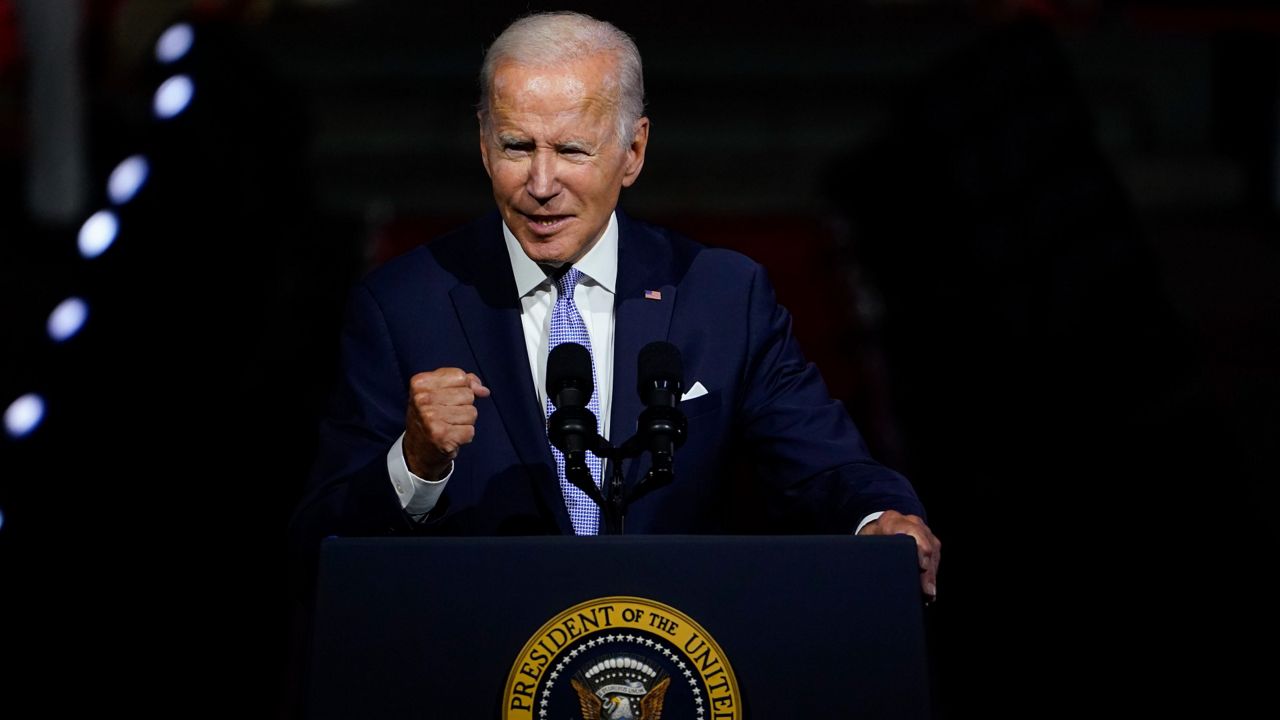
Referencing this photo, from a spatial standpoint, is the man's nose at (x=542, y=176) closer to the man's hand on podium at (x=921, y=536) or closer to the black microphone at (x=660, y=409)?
the black microphone at (x=660, y=409)

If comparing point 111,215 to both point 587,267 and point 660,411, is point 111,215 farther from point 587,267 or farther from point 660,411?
point 660,411

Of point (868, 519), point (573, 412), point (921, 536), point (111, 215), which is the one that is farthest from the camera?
point (111, 215)

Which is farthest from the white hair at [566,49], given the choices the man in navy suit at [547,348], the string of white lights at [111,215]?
the string of white lights at [111,215]

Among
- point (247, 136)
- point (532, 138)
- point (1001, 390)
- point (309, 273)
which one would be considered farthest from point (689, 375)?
point (309, 273)

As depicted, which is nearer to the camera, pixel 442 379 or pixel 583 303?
pixel 442 379

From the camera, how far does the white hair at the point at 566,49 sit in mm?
2031

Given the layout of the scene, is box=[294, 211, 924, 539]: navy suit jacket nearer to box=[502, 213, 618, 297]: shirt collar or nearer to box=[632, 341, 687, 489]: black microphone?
box=[502, 213, 618, 297]: shirt collar

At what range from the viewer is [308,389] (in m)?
5.55

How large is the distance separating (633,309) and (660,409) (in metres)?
0.33

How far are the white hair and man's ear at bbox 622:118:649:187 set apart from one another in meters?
0.04

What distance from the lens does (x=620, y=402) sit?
213 centimetres

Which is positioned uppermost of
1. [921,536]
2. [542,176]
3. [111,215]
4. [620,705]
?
[111,215]

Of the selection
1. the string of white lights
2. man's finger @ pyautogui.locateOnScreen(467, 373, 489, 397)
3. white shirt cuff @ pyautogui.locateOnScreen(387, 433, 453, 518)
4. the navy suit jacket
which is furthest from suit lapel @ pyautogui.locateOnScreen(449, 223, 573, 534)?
the string of white lights

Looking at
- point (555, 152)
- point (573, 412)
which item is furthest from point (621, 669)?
point (555, 152)
